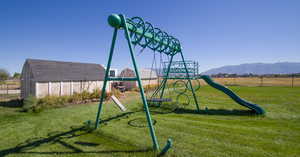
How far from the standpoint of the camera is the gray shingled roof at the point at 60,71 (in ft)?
29.8

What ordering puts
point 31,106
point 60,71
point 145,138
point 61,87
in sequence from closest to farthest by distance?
point 145,138
point 31,106
point 61,87
point 60,71

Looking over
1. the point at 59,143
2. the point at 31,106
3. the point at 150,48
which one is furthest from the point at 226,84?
the point at 59,143

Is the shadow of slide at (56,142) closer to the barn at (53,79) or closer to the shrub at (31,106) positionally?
the shrub at (31,106)

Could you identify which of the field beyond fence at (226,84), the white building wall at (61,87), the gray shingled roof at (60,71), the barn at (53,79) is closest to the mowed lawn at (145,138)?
the white building wall at (61,87)

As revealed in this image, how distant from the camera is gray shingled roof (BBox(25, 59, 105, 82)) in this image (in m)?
9.08

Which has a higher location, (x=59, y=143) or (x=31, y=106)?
(x=31, y=106)

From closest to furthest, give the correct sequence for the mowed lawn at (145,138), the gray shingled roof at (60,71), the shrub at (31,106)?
the mowed lawn at (145,138)
the shrub at (31,106)
the gray shingled roof at (60,71)

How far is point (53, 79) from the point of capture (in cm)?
928

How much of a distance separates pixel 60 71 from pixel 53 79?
54.4 inches

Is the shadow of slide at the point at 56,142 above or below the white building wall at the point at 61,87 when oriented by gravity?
below

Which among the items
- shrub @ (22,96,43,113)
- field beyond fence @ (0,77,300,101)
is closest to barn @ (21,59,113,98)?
shrub @ (22,96,43,113)

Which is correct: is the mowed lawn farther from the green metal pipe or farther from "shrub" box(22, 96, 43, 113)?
the green metal pipe

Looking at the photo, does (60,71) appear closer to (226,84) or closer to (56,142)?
(56,142)

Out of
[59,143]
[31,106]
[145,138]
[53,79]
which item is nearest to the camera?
[59,143]
